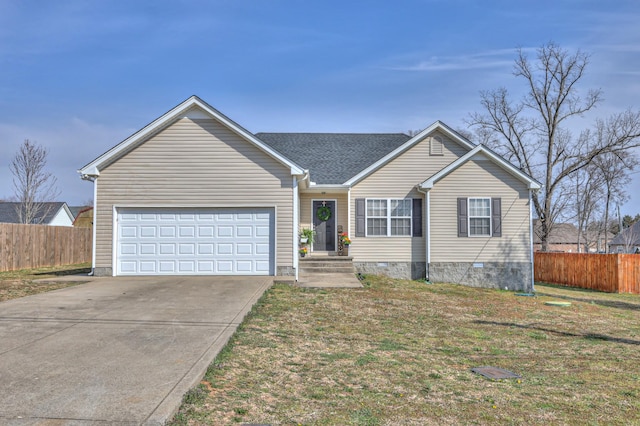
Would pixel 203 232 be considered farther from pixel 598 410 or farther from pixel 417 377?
pixel 598 410

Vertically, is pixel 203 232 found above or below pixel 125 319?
above

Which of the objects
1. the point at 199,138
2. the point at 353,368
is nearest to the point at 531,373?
the point at 353,368

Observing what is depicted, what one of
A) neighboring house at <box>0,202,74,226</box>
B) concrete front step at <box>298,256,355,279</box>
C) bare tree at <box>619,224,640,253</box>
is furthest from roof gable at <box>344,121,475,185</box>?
bare tree at <box>619,224,640,253</box>

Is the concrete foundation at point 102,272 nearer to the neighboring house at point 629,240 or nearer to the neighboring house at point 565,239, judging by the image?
the neighboring house at point 629,240

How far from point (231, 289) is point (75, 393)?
676 cm

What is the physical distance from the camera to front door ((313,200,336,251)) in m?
17.5

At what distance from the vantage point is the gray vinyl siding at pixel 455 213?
55.0 feet

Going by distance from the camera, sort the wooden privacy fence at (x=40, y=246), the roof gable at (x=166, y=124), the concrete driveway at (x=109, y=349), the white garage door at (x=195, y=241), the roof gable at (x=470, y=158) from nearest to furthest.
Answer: the concrete driveway at (x=109, y=349) → the roof gable at (x=166, y=124) → the white garage door at (x=195, y=241) → the roof gable at (x=470, y=158) → the wooden privacy fence at (x=40, y=246)

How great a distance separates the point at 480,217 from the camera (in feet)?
55.2

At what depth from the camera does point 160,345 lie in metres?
6.33

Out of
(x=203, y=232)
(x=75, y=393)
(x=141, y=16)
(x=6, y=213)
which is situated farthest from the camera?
(x=6, y=213)

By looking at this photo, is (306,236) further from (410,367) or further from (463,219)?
(410,367)

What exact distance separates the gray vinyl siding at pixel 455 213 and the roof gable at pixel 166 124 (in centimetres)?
574

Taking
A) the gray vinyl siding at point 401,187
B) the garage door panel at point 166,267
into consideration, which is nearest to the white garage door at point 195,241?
the garage door panel at point 166,267
